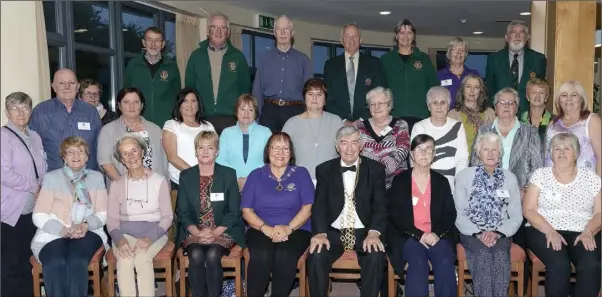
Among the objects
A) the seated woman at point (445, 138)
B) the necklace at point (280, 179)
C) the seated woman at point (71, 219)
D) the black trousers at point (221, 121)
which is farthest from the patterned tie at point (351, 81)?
the seated woman at point (71, 219)

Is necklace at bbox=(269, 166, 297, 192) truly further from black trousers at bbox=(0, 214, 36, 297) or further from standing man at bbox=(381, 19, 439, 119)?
black trousers at bbox=(0, 214, 36, 297)

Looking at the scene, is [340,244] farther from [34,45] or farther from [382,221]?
[34,45]

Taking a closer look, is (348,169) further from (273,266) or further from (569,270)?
(569,270)

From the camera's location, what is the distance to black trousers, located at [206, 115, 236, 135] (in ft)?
16.1

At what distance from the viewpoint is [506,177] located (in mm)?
3869

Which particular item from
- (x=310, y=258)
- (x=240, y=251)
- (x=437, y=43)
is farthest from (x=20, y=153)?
(x=437, y=43)

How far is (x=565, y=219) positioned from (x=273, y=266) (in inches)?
73.8

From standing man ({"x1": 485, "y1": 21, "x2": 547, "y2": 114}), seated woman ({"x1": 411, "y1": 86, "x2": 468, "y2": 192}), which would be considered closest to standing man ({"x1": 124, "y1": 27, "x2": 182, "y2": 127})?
seated woman ({"x1": 411, "y1": 86, "x2": 468, "y2": 192})

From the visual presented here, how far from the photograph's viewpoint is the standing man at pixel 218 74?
5004mm

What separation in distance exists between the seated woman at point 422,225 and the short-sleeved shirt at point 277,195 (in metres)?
0.57

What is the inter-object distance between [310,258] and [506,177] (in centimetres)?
136

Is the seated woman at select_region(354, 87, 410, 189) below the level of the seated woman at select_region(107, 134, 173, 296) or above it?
above

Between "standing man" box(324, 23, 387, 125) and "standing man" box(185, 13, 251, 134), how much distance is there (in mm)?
771

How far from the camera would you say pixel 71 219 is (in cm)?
390
